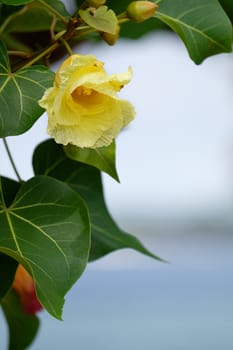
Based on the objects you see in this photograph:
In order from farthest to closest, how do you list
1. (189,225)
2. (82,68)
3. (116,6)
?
(189,225) < (116,6) < (82,68)

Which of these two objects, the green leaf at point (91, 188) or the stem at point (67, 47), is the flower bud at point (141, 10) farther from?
the green leaf at point (91, 188)

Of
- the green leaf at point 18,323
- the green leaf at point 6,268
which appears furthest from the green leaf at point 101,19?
the green leaf at point 18,323

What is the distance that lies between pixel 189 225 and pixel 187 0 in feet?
17.6

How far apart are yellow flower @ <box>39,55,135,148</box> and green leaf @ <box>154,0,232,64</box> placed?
0.08 m

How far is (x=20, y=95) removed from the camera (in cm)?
44

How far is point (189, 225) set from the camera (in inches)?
231

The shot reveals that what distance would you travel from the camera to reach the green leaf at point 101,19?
46cm

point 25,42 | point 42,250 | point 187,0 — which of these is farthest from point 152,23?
point 42,250

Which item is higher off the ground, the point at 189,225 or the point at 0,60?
the point at 0,60

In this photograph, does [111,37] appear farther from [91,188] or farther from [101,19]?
[91,188]

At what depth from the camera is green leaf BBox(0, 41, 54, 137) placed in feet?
1.43

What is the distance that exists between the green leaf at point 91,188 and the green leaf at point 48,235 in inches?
3.7

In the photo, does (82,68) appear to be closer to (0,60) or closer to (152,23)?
(0,60)

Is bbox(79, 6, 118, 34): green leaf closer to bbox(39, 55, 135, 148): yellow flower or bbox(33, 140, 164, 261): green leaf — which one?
bbox(39, 55, 135, 148): yellow flower
